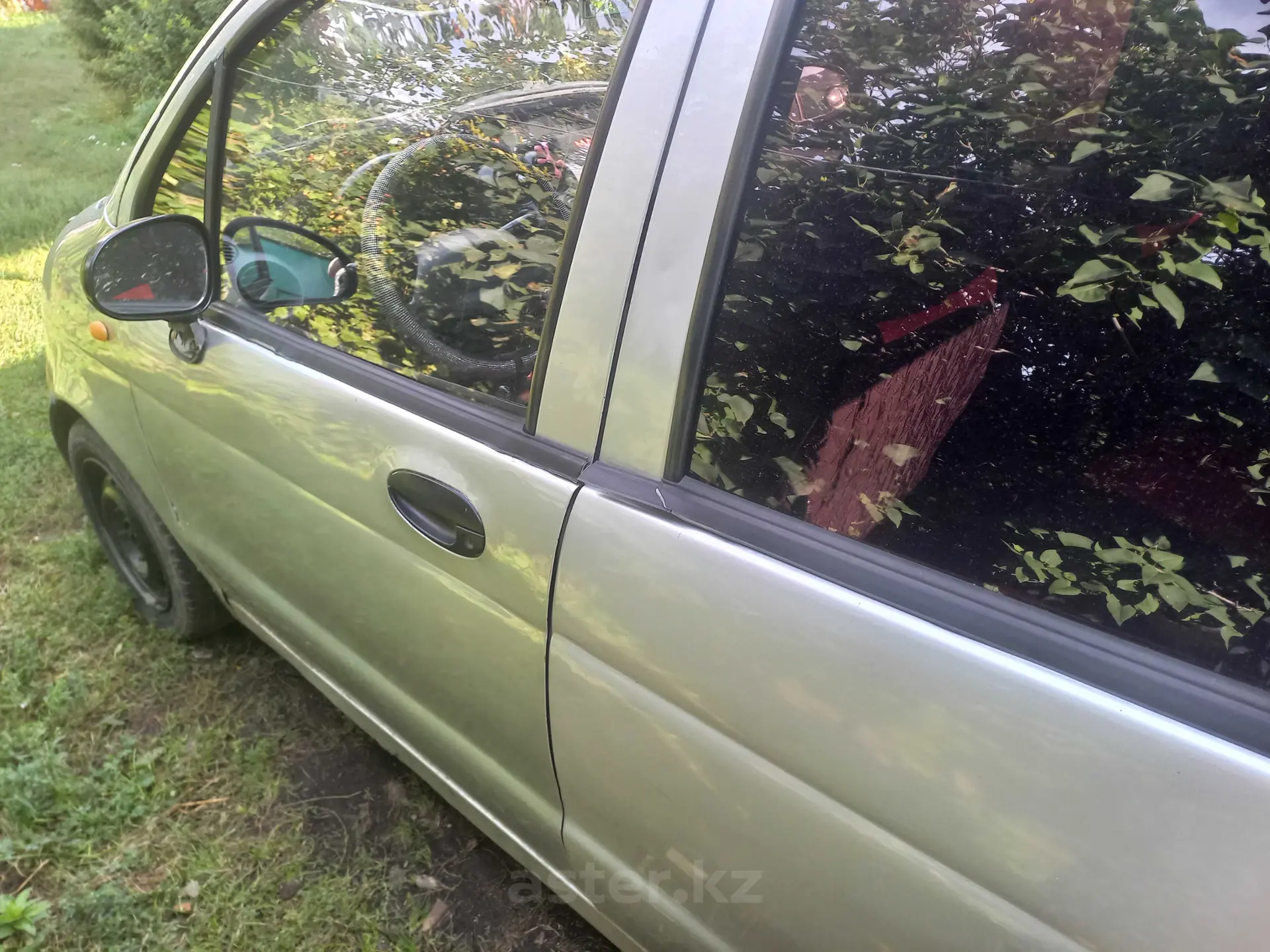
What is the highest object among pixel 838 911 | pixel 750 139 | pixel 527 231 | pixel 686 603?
pixel 750 139

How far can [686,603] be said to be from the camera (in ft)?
3.45

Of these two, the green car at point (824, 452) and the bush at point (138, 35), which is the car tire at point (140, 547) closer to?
the green car at point (824, 452)

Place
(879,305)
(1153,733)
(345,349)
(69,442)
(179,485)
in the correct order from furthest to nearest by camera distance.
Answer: (69,442)
(179,485)
(345,349)
(879,305)
(1153,733)

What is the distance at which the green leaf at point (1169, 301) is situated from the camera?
789mm

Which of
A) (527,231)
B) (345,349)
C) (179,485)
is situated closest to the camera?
(527,231)

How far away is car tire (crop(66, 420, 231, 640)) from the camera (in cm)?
241

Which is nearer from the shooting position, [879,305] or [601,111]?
[879,305]

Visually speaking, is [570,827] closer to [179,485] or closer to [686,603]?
[686,603]

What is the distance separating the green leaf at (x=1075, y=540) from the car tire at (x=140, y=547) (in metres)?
2.34

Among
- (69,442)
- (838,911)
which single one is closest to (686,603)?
(838,911)

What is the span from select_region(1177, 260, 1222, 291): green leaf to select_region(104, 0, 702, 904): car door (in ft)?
2.00

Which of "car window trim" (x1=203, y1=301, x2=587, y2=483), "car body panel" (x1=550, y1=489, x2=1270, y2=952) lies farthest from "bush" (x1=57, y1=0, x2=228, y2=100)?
"car body panel" (x1=550, y1=489, x2=1270, y2=952)

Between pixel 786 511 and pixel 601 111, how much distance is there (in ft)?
2.00

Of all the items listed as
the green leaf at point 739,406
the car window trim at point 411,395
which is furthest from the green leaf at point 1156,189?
the car window trim at point 411,395
